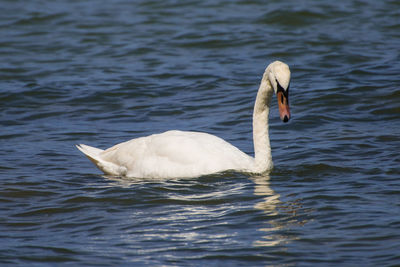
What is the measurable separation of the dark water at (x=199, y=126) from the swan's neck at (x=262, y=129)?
6.9 inches

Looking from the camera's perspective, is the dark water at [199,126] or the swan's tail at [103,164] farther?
the swan's tail at [103,164]

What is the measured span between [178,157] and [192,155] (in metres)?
0.17

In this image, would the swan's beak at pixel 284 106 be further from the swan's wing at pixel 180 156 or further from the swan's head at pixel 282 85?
the swan's wing at pixel 180 156

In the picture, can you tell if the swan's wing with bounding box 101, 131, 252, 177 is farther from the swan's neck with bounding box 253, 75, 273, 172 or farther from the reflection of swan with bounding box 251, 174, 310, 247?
the reflection of swan with bounding box 251, 174, 310, 247

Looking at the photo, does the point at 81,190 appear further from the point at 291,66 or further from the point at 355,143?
the point at 291,66

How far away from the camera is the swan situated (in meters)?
8.07

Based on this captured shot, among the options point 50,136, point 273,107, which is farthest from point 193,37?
point 50,136

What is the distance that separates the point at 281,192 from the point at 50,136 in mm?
4170

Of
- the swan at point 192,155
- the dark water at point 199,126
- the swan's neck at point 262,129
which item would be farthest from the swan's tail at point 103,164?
the swan's neck at point 262,129

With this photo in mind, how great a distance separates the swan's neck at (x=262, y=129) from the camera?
8.16m

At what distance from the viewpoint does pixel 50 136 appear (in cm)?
1049

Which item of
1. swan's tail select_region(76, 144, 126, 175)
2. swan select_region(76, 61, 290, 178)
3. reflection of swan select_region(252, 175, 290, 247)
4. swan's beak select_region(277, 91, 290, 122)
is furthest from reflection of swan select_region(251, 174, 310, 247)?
swan's tail select_region(76, 144, 126, 175)

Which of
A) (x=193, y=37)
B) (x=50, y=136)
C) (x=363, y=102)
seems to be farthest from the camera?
(x=193, y=37)

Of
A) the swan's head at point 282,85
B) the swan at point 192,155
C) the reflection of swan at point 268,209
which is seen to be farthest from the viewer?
the swan at point 192,155
